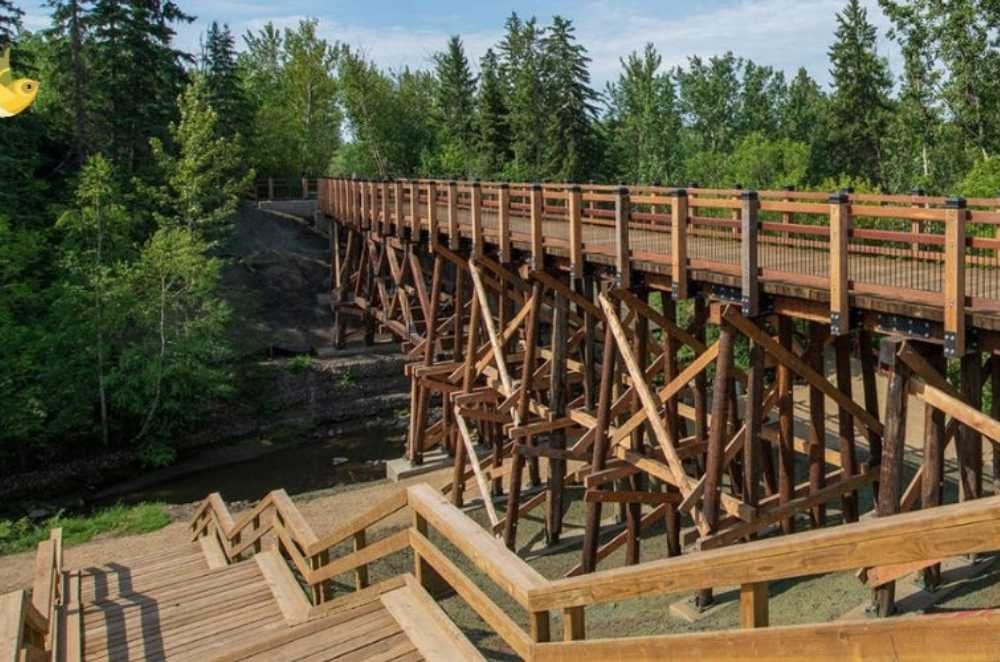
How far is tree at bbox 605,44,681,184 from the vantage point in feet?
143

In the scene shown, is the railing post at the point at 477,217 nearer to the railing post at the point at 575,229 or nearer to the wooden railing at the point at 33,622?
the railing post at the point at 575,229

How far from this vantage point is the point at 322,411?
24047 mm

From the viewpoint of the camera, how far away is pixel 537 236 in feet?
38.4

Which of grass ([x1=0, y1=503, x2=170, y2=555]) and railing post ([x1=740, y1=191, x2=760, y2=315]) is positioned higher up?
railing post ([x1=740, y1=191, x2=760, y2=315])

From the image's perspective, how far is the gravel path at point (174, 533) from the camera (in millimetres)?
13663

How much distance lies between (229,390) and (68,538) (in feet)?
24.0

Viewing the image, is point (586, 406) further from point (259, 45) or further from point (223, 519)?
point (259, 45)

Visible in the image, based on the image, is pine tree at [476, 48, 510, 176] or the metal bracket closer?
the metal bracket

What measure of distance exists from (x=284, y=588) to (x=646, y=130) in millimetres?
41793

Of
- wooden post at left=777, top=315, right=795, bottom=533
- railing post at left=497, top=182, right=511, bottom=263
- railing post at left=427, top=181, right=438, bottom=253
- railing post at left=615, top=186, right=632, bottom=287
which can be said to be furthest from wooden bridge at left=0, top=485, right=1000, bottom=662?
railing post at left=427, top=181, right=438, bottom=253

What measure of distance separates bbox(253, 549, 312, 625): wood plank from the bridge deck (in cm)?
1

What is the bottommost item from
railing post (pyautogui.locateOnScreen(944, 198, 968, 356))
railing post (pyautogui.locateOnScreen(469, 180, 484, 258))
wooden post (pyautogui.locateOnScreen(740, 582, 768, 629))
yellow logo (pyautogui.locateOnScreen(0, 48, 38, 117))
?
wooden post (pyautogui.locateOnScreen(740, 582, 768, 629))

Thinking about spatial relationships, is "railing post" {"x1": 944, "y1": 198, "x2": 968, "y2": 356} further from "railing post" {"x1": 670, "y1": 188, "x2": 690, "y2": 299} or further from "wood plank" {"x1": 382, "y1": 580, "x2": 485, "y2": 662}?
"wood plank" {"x1": 382, "y1": 580, "x2": 485, "y2": 662}

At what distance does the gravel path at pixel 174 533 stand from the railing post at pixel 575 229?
5412mm
